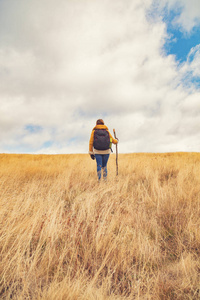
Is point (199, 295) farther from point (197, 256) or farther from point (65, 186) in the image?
point (65, 186)

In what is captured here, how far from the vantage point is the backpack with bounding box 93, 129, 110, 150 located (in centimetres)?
543

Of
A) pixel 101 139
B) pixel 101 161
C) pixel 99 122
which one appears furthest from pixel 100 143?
pixel 99 122

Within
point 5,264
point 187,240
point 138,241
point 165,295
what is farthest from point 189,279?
point 5,264

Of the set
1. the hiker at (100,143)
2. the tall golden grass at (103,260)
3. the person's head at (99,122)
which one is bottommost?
the tall golden grass at (103,260)

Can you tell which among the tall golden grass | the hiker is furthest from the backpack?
the tall golden grass

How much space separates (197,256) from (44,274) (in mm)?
1734

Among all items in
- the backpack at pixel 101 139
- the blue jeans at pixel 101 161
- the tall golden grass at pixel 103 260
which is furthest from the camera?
the blue jeans at pixel 101 161

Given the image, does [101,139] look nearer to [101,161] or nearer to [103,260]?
[101,161]

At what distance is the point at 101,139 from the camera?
5.43 meters

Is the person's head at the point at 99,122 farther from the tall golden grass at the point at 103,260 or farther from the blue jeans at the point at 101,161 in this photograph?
the tall golden grass at the point at 103,260

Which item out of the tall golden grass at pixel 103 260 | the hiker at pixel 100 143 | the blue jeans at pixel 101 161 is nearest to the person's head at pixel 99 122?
the hiker at pixel 100 143

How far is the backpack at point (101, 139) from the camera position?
5426 mm

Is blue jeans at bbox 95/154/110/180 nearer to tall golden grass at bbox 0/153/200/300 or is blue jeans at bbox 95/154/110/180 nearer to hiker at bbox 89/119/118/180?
hiker at bbox 89/119/118/180

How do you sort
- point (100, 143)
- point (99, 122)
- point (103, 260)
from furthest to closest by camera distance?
1. point (99, 122)
2. point (100, 143)
3. point (103, 260)
